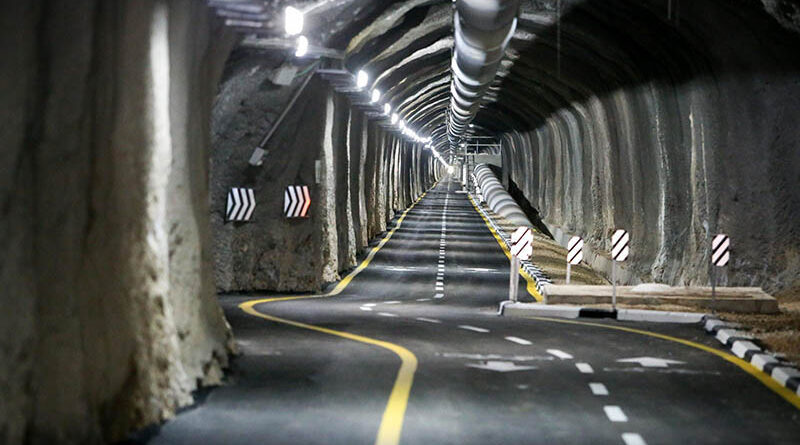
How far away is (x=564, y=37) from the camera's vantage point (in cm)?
3009

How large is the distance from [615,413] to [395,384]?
237 cm

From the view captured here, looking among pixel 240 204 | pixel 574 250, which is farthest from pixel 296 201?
pixel 574 250

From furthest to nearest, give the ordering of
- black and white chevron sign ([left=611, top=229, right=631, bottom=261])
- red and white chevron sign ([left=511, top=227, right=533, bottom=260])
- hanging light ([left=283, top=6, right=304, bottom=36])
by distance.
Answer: red and white chevron sign ([left=511, top=227, right=533, bottom=260])
black and white chevron sign ([left=611, top=229, right=631, bottom=261])
hanging light ([left=283, top=6, right=304, bottom=36])

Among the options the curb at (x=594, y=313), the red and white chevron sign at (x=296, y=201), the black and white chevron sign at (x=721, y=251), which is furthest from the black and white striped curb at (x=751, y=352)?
the red and white chevron sign at (x=296, y=201)

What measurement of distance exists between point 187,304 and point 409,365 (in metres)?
3.11

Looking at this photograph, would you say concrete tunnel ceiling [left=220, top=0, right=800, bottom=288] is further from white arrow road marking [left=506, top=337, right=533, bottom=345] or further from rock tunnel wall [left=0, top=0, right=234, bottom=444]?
white arrow road marking [left=506, top=337, right=533, bottom=345]

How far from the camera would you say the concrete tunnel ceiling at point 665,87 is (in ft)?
73.5

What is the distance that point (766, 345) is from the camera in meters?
15.7

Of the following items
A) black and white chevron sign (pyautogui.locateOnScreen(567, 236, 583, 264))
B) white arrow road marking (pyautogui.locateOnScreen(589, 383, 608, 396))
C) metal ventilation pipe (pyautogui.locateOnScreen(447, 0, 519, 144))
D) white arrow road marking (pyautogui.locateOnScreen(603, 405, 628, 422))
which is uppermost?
metal ventilation pipe (pyautogui.locateOnScreen(447, 0, 519, 144))

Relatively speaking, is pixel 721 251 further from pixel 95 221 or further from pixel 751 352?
pixel 95 221

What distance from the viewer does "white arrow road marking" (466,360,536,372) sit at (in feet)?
43.8

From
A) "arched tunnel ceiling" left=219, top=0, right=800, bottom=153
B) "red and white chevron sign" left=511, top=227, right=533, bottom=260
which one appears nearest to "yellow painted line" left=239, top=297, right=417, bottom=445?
"arched tunnel ceiling" left=219, top=0, right=800, bottom=153

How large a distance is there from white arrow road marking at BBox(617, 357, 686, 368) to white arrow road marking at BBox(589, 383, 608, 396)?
1760 mm

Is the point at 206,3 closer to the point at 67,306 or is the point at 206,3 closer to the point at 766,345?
the point at 67,306
